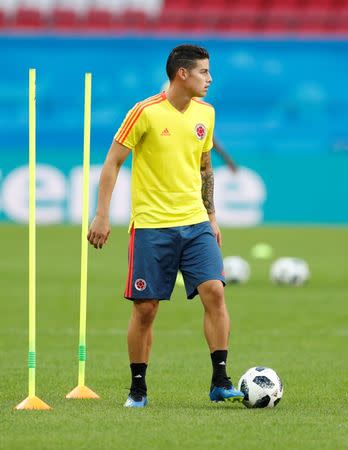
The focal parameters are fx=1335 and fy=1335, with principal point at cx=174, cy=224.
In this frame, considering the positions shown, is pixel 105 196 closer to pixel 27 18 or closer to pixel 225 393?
pixel 225 393

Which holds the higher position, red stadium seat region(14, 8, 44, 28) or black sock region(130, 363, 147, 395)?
red stadium seat region(14, 8, 44, 28)

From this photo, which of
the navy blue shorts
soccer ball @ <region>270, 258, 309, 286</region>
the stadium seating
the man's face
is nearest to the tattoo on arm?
the navy blue shorts

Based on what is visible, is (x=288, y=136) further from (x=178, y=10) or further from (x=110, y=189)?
(x=110, y=189)

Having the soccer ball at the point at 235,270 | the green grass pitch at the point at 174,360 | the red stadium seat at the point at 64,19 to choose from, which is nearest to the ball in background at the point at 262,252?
the green grass pitch at the point at 174,360

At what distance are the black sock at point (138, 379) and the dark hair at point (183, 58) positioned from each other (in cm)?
172

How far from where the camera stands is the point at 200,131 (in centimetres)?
787

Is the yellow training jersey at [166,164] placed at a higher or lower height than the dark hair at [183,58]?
lower

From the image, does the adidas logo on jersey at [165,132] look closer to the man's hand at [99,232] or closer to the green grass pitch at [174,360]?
the man's hand at [99,232]

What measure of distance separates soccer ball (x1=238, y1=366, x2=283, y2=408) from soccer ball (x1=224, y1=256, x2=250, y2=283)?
9.30m

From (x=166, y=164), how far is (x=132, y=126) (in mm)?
313

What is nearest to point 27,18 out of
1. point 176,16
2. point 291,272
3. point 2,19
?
point 2,19

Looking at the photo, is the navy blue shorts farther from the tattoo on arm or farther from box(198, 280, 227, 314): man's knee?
the tattoo on arm

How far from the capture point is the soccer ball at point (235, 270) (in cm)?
1719

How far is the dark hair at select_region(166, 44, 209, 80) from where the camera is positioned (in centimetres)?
787
